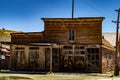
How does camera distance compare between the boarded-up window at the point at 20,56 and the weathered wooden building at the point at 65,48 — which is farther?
the boarded-up window at the point at 20,56

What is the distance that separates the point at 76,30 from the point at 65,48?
2.50m

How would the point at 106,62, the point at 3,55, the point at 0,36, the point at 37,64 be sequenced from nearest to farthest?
the point at 37,64 → the point at 106,62 → the point at 3,55 → the point at 0,36

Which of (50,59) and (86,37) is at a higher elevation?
(86,37)

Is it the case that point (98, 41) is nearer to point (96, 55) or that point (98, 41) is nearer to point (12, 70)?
point (96, 55)

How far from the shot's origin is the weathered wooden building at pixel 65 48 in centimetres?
3774

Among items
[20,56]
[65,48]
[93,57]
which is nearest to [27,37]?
[20,56]

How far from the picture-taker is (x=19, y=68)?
3959 cm

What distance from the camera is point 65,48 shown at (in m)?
38.4

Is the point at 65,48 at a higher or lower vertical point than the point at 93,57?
higher

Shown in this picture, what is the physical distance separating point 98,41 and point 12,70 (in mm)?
11044

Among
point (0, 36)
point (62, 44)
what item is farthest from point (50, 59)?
point (0, 36)

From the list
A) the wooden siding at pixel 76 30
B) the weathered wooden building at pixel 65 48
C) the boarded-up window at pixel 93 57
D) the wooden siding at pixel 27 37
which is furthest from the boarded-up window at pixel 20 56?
the boarded-up window at pixel 93 57

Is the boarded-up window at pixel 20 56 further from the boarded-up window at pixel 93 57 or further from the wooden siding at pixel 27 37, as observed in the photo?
the boarded-up window at pixel 93 57

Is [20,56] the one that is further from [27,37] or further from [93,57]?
[93,57]
